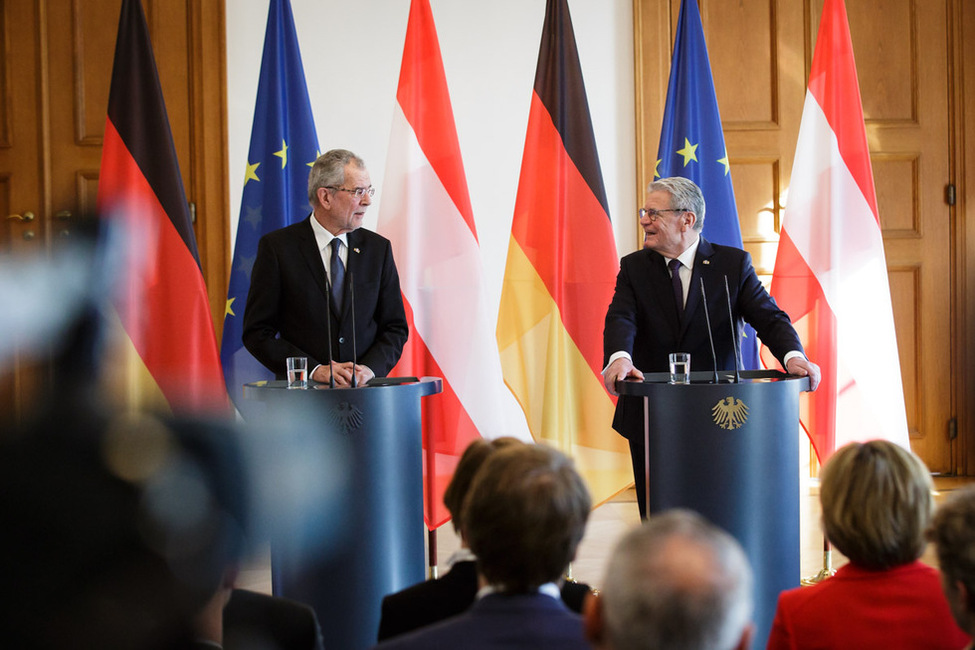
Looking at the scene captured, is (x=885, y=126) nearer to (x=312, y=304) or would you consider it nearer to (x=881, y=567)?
(x=312, y=304)

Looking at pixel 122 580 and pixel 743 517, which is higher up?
pixel 122 580

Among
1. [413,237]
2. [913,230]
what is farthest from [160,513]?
[913,230]

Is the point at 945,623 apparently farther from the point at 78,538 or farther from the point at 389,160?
the point at 389,160

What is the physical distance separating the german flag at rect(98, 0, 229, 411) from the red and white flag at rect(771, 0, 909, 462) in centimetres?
259

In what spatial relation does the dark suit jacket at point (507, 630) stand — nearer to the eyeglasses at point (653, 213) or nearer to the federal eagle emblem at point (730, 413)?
the federal eagle emblem at point (730, 413)

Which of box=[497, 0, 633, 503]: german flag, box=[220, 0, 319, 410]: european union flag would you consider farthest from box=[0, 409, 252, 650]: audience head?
box=[220, 0, 319, 410]: european union flag

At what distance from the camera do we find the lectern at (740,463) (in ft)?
8.76

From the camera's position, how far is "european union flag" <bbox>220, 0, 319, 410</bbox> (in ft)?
14.0

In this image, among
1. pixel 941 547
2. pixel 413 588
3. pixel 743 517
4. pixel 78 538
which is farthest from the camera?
pixel 743 517

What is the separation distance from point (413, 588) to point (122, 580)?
0.83 m

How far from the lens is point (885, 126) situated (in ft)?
17.9

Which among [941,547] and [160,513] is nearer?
[160,513]

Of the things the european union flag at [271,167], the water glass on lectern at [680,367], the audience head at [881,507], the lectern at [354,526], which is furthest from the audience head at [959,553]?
the european union flag at [271,167]

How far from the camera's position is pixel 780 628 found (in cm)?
153
